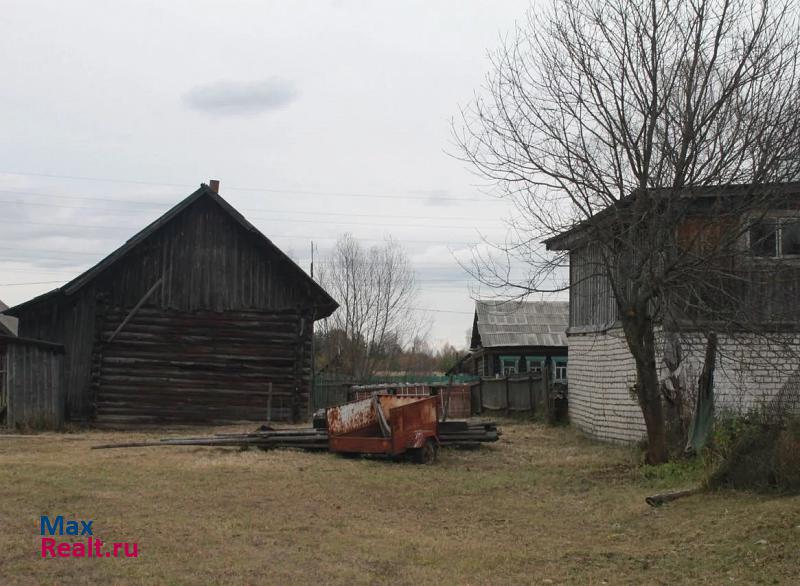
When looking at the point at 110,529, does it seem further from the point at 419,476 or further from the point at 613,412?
the point at 613,412

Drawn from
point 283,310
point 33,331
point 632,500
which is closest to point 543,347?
point 283,310

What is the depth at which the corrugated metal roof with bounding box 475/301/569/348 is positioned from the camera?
37969 mm

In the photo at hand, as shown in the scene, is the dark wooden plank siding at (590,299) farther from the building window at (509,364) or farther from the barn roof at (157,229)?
the building window at (509,364)

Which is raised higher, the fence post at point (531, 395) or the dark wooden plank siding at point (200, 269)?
the dark wooden plank siding at point (200, 269)

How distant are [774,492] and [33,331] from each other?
18646 mm

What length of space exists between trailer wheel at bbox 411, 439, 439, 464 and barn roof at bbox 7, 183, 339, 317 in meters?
8.69

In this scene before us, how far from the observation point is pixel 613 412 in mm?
19469

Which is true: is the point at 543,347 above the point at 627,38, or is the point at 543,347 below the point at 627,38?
below

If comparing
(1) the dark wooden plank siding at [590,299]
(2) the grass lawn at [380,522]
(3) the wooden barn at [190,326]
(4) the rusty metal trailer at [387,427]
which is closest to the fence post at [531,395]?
(1) the dark wooden plank siding at [590,299]

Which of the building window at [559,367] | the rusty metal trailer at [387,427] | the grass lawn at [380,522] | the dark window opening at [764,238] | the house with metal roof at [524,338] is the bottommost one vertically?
the grass lawn at [380,522]

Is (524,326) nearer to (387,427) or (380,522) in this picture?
(387,427)

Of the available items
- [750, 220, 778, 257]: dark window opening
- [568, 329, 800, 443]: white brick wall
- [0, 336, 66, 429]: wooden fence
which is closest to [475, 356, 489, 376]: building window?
[568, 329, 800, 443]: white brick wall

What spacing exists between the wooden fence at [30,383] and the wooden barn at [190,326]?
118cm

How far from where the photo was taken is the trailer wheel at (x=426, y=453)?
16.0 meters
